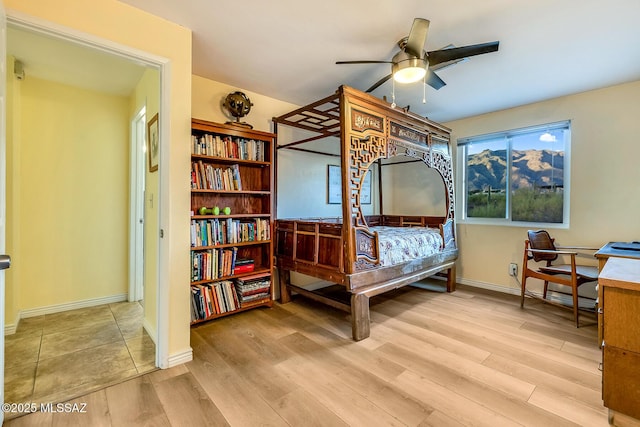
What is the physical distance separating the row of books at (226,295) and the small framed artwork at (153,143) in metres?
1.12

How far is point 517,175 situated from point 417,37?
9.05 ft

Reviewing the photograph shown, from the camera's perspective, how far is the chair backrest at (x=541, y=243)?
121 inches

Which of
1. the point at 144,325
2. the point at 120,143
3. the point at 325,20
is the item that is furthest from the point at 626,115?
the point at 120,143

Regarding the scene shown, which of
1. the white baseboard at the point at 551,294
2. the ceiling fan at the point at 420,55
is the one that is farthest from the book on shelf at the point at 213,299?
the white baseboard at the point at 551,294

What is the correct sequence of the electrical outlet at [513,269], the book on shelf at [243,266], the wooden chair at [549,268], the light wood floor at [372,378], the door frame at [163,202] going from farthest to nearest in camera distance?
the electrical outlet at [513,269]
the book on shelf at [243,266]
the wooden chair at [549,268]
the door frame at [163,202]
the light wood floor at [372,378]

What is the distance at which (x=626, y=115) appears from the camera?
111 inches

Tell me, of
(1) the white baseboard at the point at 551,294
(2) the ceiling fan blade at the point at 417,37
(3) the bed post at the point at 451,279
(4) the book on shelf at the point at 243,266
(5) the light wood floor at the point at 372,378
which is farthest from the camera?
(3) the bed post at the point at 451,279

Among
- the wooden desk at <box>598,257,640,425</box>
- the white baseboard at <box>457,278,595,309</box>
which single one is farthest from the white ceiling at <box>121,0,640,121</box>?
the white baseboard at <box>457,278,595,309</box>

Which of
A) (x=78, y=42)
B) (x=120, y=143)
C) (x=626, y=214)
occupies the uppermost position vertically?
(x=78, y=42)

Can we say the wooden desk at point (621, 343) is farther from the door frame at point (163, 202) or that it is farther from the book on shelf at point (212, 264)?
the book on shelf at point (212, 264)

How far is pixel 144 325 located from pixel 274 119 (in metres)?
2.45

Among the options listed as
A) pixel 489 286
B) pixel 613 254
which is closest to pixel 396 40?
pixel 613 254

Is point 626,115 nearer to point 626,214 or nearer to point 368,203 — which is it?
point 626,214

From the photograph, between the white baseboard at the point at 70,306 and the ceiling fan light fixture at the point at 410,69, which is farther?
the white baseboard at the point at 70,306
